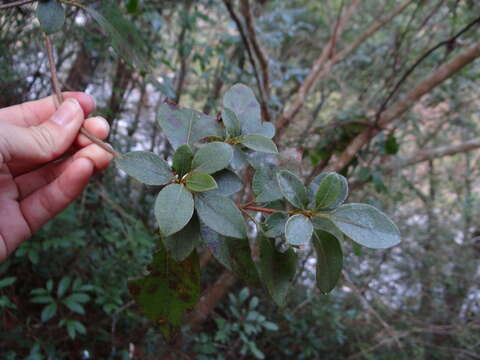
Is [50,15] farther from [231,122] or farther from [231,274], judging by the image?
[231,274]

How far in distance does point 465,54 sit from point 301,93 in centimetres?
56

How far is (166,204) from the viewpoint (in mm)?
430

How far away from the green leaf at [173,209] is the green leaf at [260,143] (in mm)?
116

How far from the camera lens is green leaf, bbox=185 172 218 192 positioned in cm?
45

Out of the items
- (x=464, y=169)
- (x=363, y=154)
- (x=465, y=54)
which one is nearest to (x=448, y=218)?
(x=464, y=169)

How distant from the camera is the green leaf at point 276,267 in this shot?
0.50 metres

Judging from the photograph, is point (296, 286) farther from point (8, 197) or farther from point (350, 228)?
point (350, 228)

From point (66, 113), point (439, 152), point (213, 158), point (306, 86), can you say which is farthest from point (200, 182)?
point (439, 152)

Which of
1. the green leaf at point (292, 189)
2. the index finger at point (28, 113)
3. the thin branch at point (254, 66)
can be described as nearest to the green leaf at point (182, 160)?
the green leaf at point (292, 189)

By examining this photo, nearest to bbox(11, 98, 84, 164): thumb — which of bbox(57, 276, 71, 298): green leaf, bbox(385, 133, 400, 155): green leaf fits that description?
bbox(57, 276, 71, 298): green leaf

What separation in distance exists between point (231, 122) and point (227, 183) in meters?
0.10

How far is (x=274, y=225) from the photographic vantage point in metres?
0.48

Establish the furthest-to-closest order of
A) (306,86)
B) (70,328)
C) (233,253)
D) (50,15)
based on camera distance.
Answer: (306,86) → (70,328) → (50,15) → (233,253)

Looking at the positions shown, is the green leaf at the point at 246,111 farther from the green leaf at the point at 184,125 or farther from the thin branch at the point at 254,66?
the thin branch at the point at 254,66
